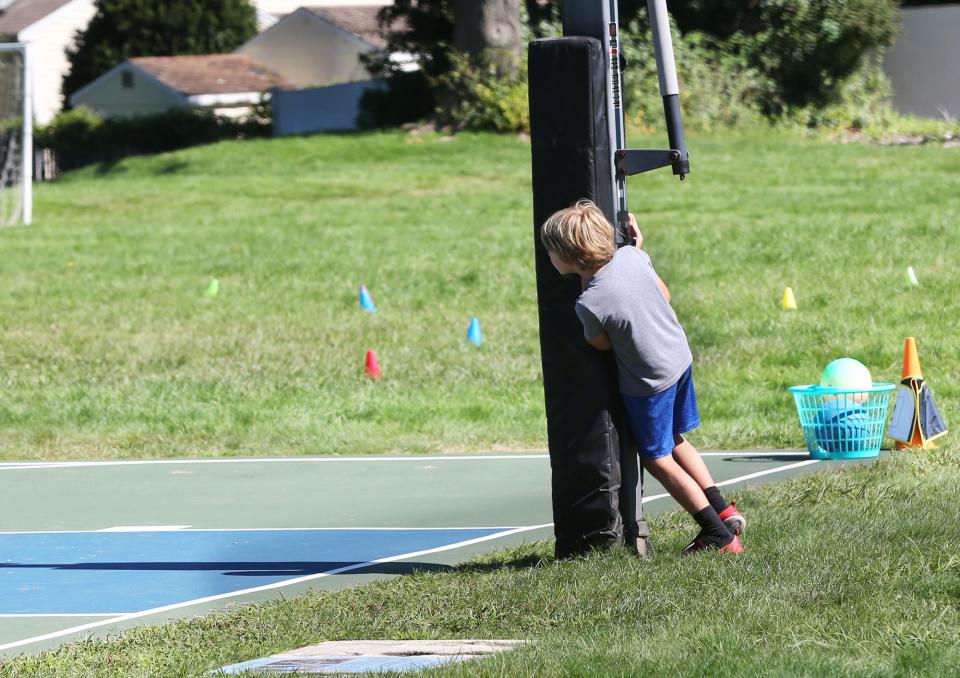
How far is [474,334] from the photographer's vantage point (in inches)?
674

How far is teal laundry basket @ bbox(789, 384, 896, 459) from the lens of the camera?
10.8m

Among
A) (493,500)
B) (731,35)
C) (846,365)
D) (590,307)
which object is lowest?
(493,500)

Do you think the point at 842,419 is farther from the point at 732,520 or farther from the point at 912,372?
the point at 732,520

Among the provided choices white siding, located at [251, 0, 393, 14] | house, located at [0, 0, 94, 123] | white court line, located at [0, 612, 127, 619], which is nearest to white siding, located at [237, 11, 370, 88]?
house, located at [0, 0, 94, 123]

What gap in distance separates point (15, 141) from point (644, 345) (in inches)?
986

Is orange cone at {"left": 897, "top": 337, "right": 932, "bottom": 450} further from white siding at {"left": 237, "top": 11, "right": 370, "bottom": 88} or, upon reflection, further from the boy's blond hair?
white siding at {"left": 237, "top": 11, "right": 370, "bottom": 88}

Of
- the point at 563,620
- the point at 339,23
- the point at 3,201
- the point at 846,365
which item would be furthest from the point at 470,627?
the point at 339,23

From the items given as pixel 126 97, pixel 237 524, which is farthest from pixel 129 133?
pixel 237 524

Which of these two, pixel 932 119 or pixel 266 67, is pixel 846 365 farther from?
pixel 266 67

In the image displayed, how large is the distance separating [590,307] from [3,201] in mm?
25225

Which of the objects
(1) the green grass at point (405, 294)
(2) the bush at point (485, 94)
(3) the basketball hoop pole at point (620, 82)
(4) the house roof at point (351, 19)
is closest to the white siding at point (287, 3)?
(4) the house roof at point (351, 19)

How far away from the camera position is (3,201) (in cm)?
3070

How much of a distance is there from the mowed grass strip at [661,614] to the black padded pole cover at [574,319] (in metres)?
0.26

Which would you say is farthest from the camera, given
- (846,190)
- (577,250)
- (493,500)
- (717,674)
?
(846,190)
